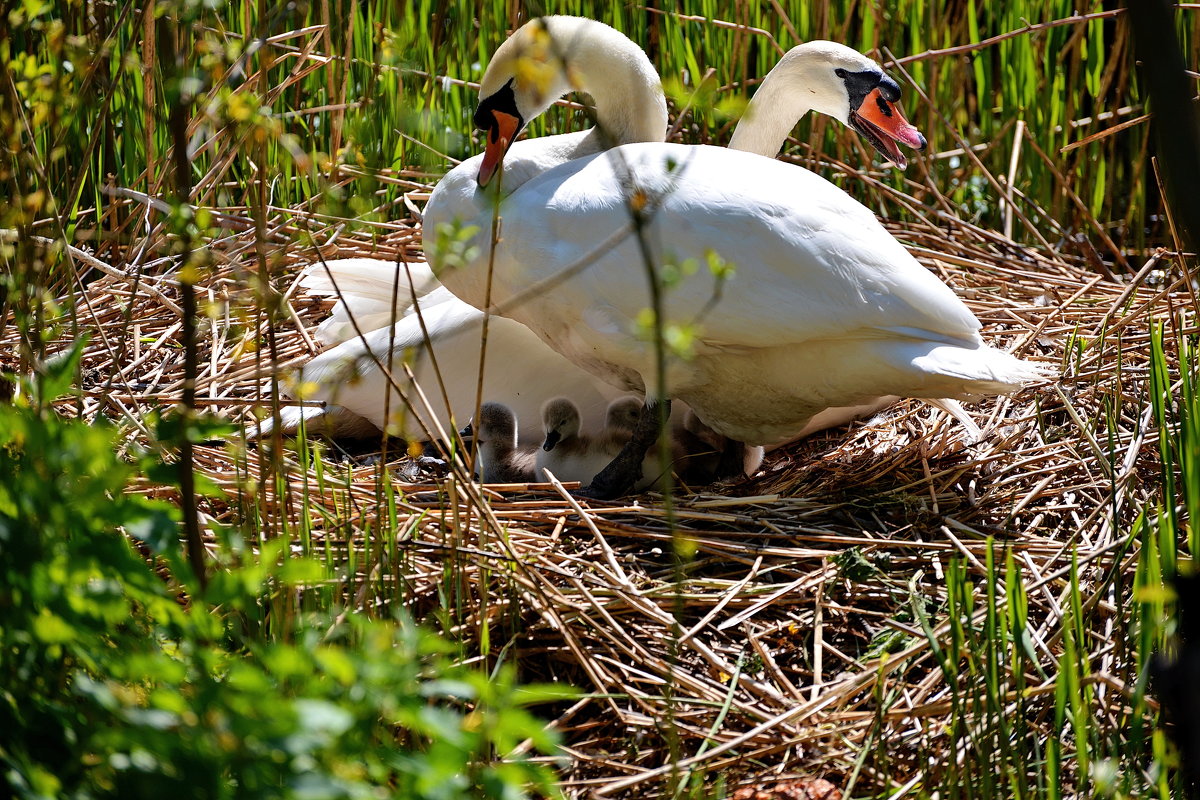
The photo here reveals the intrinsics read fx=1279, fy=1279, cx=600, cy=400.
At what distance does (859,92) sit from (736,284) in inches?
43.2

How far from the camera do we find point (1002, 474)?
3.14m

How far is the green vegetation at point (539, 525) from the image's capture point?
1.45 meters

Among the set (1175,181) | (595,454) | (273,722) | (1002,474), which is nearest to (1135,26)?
(1175,181)

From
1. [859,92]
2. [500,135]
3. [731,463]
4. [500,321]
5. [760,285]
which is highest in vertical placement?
[859,92]

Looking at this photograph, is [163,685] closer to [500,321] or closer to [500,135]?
[500,135]

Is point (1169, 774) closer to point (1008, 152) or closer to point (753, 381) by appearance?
point (753, 381)

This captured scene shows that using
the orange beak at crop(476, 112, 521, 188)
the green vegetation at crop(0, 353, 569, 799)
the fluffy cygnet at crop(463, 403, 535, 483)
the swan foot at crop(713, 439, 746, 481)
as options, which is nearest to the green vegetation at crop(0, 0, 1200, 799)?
the green vegetation at crop(0, 353, 569, 799)

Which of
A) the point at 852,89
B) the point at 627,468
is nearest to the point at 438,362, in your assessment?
the point at 627,468

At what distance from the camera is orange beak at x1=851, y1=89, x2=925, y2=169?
11.6 ft

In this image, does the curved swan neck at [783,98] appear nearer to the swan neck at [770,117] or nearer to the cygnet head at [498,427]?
the swan neck at [770,117]

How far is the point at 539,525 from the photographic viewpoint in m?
2.89

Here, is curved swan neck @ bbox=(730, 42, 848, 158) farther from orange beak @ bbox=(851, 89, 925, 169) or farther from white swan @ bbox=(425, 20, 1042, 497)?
white swan @ bbox=(425, 20, 1042, 497)

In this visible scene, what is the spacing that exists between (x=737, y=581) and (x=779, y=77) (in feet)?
5.46

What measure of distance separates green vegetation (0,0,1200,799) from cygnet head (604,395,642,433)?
370mm
